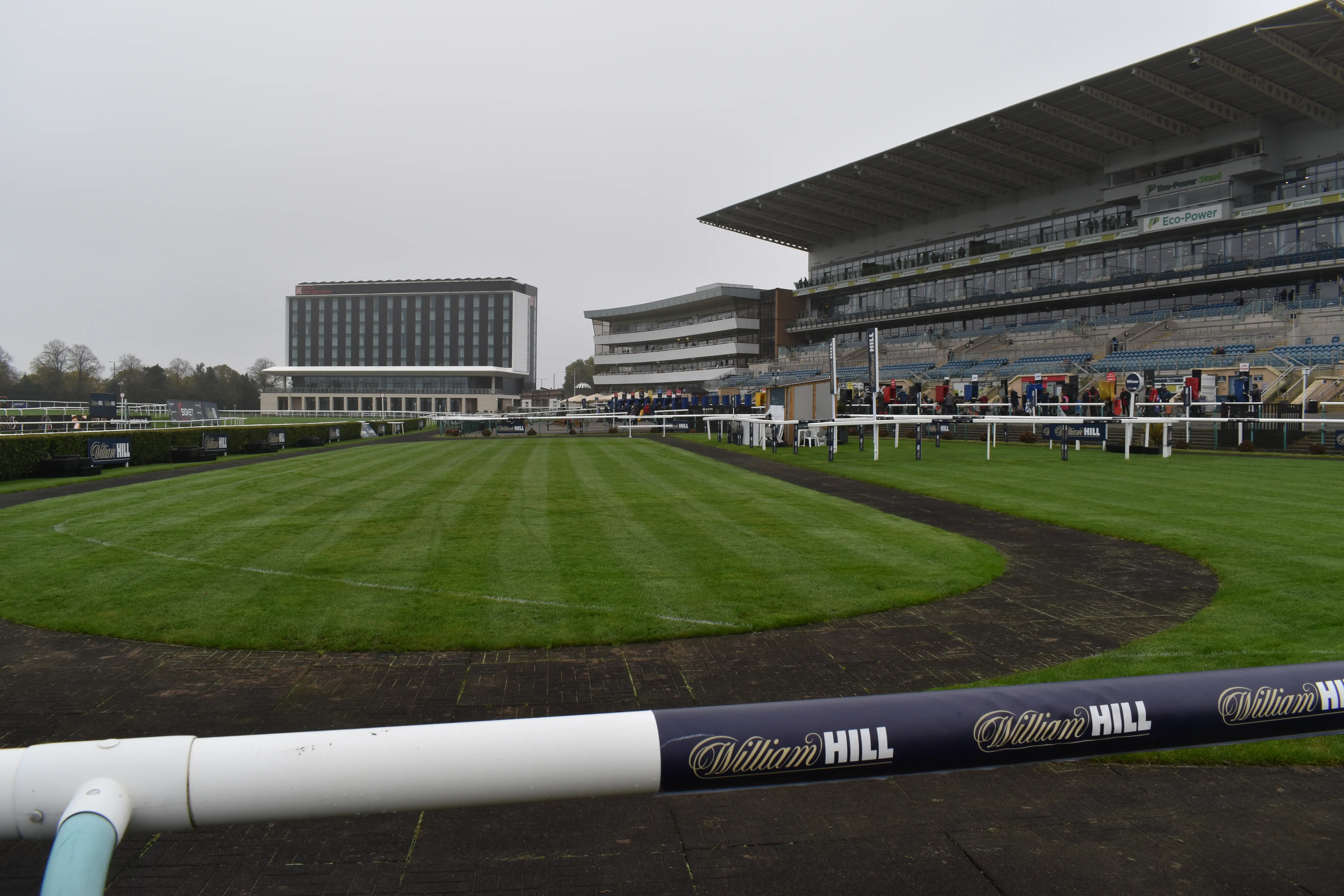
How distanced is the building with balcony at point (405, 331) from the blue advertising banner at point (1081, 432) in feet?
364

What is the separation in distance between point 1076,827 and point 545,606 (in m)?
5.16

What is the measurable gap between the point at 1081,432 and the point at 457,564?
Answer: 22600 mm

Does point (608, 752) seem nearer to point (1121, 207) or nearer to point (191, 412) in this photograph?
point (191, 412)

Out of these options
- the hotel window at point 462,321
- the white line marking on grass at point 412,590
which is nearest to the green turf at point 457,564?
the white line marking on grass at point 412,590

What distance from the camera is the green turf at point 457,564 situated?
711 cm

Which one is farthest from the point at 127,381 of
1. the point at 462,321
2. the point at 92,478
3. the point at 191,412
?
the point at 92,478

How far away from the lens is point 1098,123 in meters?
52.1

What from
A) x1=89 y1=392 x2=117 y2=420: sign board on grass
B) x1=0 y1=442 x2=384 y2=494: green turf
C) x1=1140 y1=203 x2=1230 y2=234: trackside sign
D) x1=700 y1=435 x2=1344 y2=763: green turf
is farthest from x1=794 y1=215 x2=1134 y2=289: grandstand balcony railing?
x1=89 y1=392 x2=117 y2=420: sign board on grass

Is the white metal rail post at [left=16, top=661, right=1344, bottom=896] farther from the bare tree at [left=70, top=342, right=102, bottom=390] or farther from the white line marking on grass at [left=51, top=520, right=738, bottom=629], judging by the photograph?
the bare tree at [left=70, top=342, right=102, bottom=390]

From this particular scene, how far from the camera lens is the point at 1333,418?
29.0 meters

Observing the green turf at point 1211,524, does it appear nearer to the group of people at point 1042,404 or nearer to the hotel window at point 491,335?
the group of people at point 1042,404

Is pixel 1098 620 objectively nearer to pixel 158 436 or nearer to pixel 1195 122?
pixel 158 436


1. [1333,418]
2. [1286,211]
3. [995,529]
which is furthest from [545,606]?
[1286,211]

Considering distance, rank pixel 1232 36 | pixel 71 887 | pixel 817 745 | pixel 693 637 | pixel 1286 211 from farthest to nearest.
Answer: pixel 1286 211 < pixel 1232 36 < pixel 693 637 < pixel 817 745 < pixel 71 887
